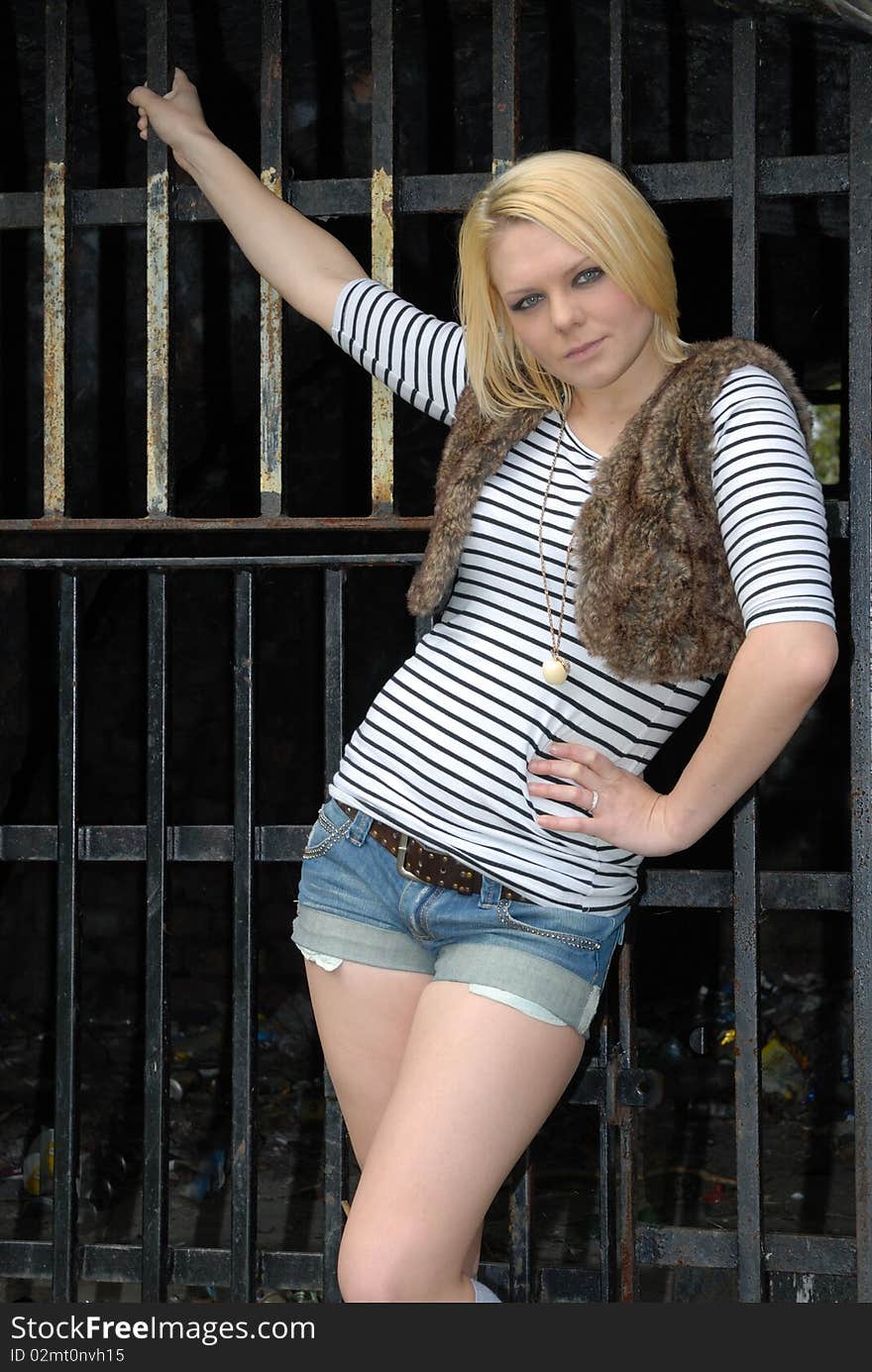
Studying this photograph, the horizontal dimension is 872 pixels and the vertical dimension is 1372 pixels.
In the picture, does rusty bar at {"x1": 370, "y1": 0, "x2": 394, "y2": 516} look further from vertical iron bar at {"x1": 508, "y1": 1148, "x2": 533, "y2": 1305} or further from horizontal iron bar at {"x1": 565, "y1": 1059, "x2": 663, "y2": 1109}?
vertical iron bar at {"x1": 508, "y1": 1148, "x2": 533, "y2": 1305}

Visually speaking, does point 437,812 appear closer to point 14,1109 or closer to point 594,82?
point 594,82

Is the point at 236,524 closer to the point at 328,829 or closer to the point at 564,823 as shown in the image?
the point at 328,829

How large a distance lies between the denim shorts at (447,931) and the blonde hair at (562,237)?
66cm

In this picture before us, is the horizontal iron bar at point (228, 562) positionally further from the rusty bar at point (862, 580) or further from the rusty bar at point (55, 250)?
the rusty bar at point (862, 580)

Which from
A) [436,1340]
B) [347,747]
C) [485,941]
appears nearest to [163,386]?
[347,747]

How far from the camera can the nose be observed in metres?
1.82

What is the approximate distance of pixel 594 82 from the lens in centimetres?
398

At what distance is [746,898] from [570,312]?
1094 millimetres

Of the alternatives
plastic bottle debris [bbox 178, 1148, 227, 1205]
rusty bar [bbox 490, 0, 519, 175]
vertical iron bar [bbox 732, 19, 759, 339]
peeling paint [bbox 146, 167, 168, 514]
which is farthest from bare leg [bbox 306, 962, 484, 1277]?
plastic bottle debris [bbox 178, 1148, 227, 1205]

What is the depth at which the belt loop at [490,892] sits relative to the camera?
1.86 meters

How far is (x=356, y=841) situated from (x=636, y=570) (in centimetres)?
53

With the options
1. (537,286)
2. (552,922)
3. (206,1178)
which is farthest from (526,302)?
(206,1178)

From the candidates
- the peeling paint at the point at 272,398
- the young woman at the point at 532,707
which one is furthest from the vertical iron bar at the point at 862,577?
the peeling paint at the point at 272,398

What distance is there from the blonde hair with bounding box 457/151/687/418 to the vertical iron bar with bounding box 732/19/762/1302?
51 centimetres
